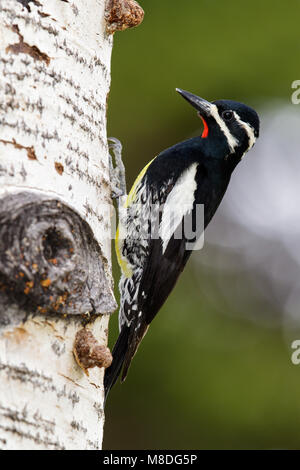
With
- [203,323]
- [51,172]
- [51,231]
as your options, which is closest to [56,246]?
[51,231]

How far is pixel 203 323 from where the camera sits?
175 inches

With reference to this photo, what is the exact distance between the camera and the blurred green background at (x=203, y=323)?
13.7 feet

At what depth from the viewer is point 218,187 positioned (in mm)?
3396

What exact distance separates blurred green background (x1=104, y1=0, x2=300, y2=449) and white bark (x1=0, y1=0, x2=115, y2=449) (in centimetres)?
203

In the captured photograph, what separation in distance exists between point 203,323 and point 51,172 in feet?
9.07

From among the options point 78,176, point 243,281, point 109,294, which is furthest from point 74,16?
point 243,281

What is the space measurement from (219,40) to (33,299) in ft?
9.46

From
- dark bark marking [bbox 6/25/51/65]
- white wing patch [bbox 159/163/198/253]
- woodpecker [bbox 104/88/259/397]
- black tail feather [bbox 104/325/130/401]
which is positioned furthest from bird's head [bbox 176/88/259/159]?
dark bark marking [bbox 6/25/51/65]

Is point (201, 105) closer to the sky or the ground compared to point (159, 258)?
closer to the sky

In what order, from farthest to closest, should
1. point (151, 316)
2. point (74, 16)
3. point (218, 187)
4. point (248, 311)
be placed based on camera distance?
1. point (248, 311)
2. point (218, 187)
3. point (151, 316)
4. point (74, 16)

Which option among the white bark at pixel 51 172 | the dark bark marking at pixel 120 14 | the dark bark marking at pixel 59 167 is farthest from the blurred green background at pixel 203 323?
the dark bark marking at pixel 59 167

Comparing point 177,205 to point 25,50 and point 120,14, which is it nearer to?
point 120,14

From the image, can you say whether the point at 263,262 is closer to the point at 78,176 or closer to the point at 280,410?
the point at 280,410

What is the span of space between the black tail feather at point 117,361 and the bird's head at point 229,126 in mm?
960
